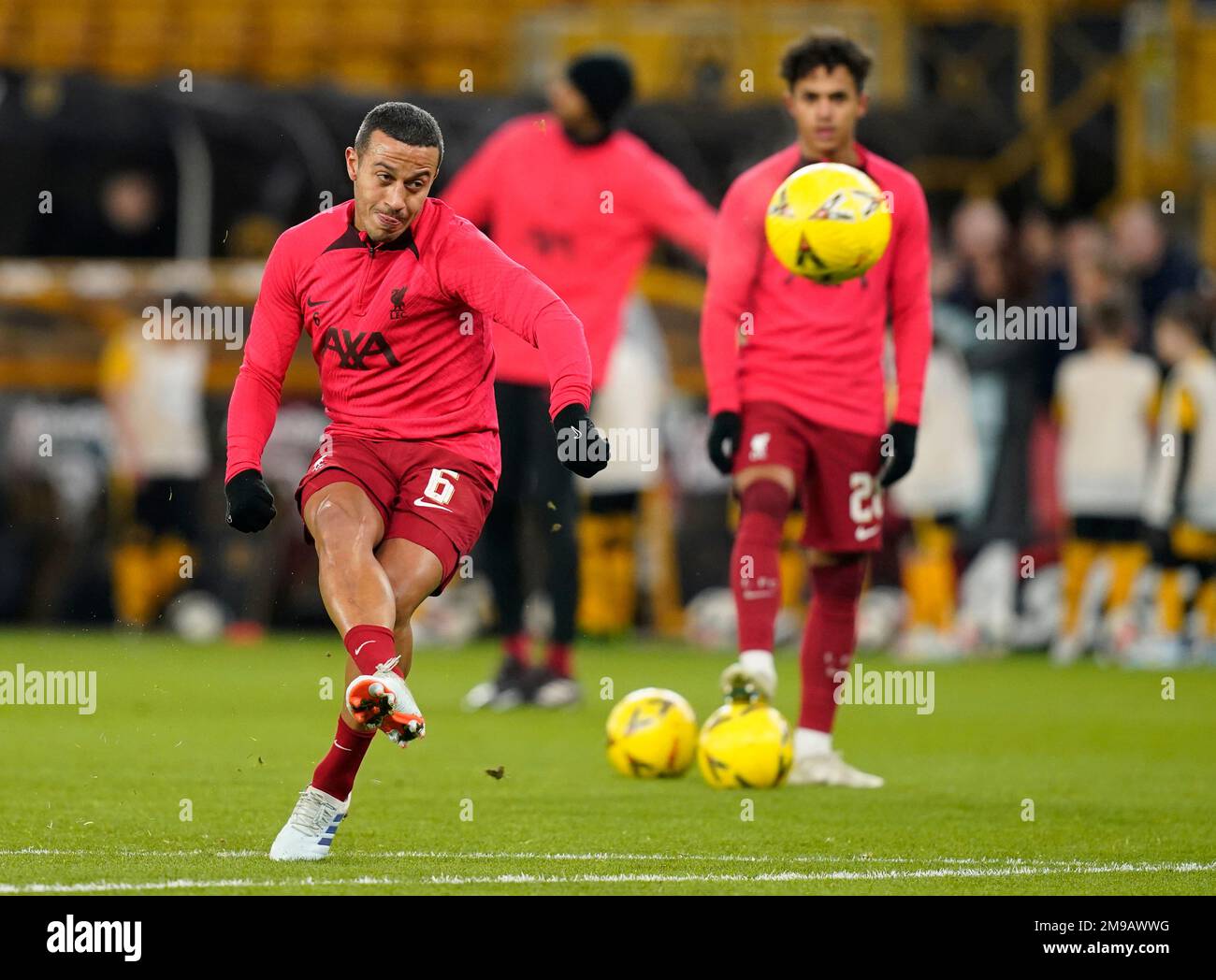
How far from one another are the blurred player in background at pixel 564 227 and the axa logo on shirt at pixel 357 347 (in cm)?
404

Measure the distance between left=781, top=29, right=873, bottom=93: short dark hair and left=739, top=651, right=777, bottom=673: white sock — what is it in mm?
1913

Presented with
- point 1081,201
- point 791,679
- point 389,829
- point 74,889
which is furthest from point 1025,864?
point 1081,201

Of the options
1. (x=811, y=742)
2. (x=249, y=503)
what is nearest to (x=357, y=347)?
(x=249, y=503)

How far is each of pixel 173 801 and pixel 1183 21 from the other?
14410 mm

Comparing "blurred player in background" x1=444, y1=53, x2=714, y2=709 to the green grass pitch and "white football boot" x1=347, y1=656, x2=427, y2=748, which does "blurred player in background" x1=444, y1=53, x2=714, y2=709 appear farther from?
"white football boot" x1=347, y1=656, x2=427, y2=748

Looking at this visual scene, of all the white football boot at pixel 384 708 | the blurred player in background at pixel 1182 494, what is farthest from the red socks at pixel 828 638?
the blurred player in background at pixel 1182 494

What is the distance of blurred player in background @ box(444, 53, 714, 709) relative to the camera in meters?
10.0

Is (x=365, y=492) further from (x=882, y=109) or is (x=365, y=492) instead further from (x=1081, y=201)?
(x=1081, y=201)

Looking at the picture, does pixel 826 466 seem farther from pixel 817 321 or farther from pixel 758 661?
pixel 758 661

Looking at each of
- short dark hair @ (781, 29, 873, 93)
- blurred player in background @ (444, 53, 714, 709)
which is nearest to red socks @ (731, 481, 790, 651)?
short dark hair @ (781, 29, 873, 93)

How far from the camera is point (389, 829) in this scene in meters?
6.28

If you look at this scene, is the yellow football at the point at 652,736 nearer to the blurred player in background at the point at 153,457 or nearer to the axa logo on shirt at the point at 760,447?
the axa logo on shirt at the point at 760,447

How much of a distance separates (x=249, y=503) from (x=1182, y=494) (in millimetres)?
9164

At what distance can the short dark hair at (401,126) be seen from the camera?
566 centimetres
